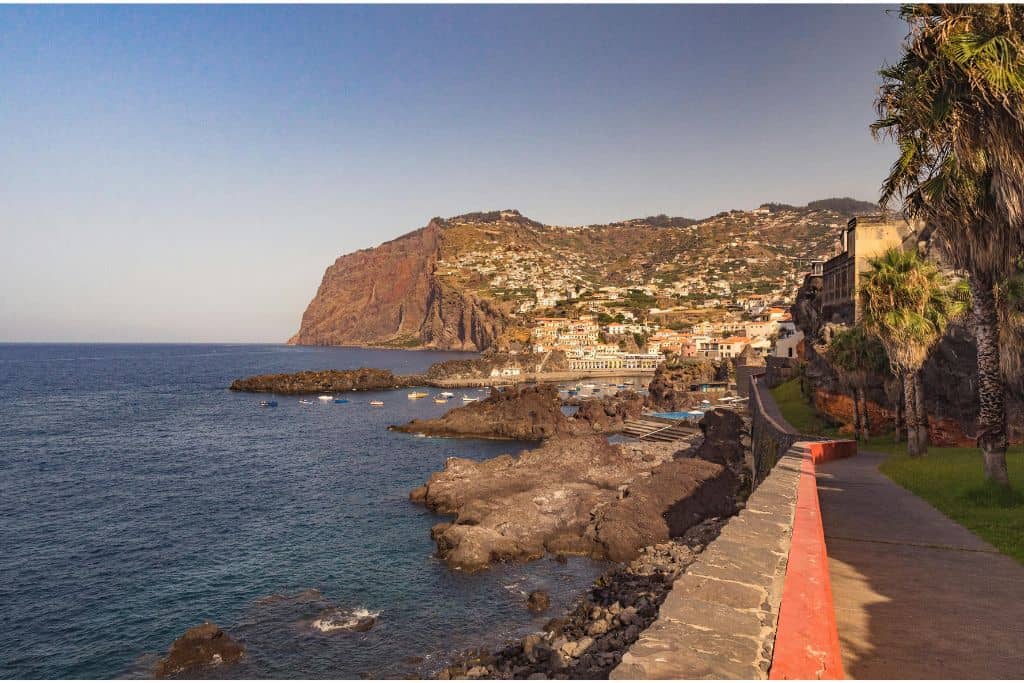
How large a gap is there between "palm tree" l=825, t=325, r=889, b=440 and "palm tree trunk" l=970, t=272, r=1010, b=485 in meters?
14.1

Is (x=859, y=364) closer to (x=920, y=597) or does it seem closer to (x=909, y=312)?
(x=909, y=312)

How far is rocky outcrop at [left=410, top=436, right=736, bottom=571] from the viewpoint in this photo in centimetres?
2780

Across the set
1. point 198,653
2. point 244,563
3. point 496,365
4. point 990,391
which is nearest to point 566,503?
point 244,563

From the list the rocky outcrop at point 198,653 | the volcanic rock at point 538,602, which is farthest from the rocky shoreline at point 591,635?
the rocky outcrop at point 198,653

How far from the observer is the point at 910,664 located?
5.53 m

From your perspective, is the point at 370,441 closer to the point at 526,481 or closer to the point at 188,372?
the point at 526,481

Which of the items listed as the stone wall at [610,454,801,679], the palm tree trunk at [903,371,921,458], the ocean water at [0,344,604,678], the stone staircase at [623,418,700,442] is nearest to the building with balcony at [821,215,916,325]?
the stone staircase at [623,418,700,442]

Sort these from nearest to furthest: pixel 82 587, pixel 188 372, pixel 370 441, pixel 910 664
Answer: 1. pixel 910 664
2. pixel 82 587
3. pixel 370 441
4. pixel 188 372

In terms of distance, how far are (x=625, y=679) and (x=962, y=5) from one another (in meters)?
13.1

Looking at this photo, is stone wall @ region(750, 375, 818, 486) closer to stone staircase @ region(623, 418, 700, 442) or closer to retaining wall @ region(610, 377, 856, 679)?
stone staircase @ region(623, 418, 700, 442)

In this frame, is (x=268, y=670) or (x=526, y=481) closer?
(x=268, y=670)

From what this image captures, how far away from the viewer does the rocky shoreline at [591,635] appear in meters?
14.8

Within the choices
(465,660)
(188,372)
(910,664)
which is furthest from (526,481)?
(188,372)

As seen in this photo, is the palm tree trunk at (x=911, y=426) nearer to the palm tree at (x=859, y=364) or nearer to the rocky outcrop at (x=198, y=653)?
the palm tree at (x=859, y=364)
